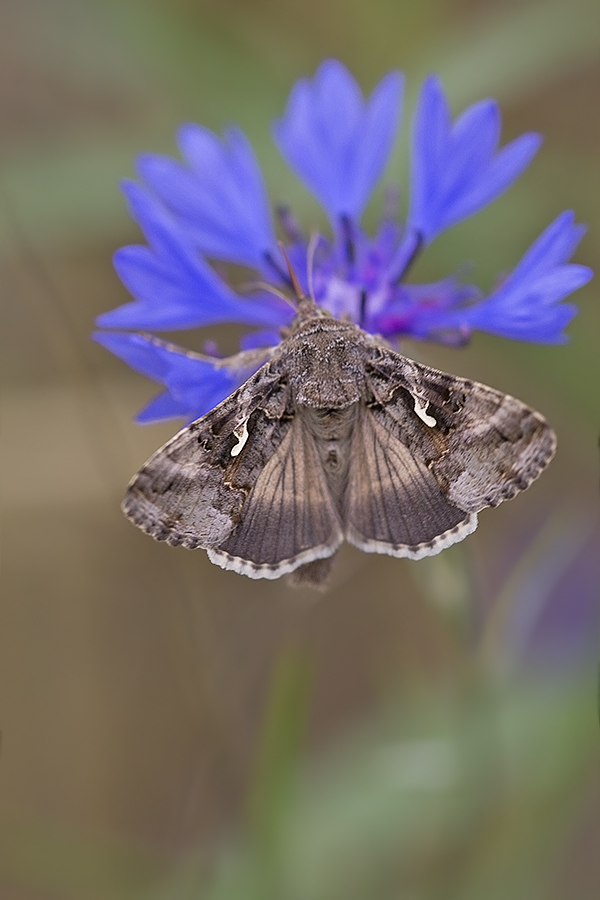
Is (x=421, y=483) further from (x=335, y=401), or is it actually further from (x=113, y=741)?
(x=113, y=741)

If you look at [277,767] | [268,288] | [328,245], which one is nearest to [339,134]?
[328,245]

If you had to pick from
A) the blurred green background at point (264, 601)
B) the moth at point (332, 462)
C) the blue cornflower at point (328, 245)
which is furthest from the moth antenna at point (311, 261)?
the blurred green background at point (264, 601)

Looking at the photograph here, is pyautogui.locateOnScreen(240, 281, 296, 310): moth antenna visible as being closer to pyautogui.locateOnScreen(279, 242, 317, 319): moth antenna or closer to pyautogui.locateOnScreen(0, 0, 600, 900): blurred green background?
pyautogui.locateOnScreen(279, 242, 317, 319): moth antenna

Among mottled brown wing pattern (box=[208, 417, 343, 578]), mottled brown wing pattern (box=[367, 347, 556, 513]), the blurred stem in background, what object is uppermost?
mottled brown wing pattern (box=[367, 347, 556, 513])

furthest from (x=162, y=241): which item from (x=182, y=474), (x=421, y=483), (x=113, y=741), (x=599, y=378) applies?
(x=113, y=741)

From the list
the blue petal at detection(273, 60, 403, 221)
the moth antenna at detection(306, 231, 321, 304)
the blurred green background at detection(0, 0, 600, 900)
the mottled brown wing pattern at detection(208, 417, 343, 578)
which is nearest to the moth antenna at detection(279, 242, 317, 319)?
the moth antenna at detection(306, 231, 321, 304)

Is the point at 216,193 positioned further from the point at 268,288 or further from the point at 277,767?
the point at 277,767
